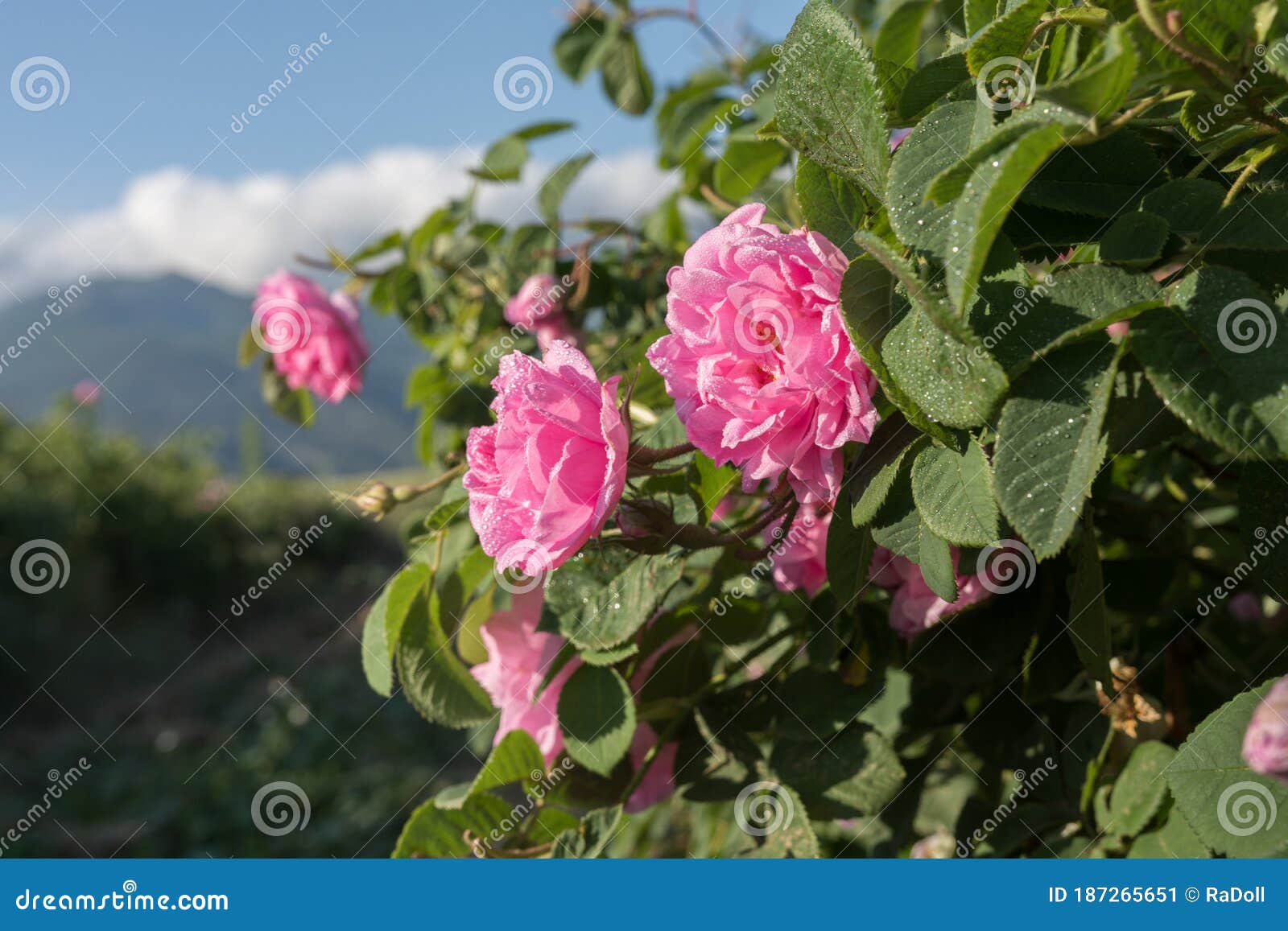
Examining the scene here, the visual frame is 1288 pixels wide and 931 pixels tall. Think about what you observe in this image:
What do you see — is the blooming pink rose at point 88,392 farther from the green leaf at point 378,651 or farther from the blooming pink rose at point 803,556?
the blooming pink rose at point 803,556

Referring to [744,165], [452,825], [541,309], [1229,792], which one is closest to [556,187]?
[541,309]

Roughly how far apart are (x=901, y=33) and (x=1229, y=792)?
0.77m

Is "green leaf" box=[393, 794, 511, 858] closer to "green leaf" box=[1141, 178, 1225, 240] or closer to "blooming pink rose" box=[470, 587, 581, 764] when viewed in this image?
"blooming pink rose" box=[470, 587, 581, 764]

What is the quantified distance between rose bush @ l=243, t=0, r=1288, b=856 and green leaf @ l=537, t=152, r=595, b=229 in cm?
31

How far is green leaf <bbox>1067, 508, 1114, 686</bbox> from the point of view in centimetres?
66

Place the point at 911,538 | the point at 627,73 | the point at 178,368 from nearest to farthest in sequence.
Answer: the point at 911,538
the point at 627,73
the point at 178,368

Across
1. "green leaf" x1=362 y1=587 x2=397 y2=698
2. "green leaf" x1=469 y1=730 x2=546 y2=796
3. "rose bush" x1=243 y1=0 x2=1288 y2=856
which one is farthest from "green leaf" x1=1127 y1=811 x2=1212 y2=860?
"green leaf" x1=362 y1=587 x2=397 y2=698

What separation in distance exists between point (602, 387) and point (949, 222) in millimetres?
229

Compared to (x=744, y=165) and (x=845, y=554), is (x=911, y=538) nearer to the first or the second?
(x=845, y=554)

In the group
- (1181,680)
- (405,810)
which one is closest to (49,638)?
(405,810)

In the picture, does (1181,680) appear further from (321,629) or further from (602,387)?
(321,629)

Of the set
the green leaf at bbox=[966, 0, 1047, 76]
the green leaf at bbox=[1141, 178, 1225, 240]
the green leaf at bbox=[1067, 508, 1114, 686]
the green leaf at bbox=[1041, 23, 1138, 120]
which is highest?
the green leaf at bbox=[966, 0, 1047, 76]

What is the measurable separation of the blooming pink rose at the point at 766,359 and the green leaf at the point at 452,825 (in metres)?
A: 0.45

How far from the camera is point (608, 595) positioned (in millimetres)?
758
